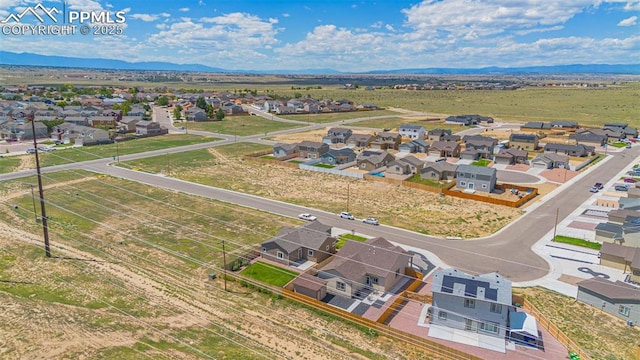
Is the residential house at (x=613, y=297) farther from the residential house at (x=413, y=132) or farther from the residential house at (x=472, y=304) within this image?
the residential house at (x=413, y=132)

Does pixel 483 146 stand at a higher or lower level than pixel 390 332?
higher

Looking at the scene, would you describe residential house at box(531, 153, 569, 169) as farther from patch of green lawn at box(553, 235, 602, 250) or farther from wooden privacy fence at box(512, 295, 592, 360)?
wooden privacy fence at box(512, 295, 592, 360)

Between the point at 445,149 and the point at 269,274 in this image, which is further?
the point at 445,149

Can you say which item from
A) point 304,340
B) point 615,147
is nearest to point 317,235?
point 304,340

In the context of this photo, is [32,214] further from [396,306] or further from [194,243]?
[396,306]

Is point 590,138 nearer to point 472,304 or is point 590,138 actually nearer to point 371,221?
point 371,221

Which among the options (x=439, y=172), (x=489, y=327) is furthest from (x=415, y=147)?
(x=489, y=327)

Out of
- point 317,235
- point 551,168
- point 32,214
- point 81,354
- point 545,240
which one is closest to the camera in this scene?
point 81,354
